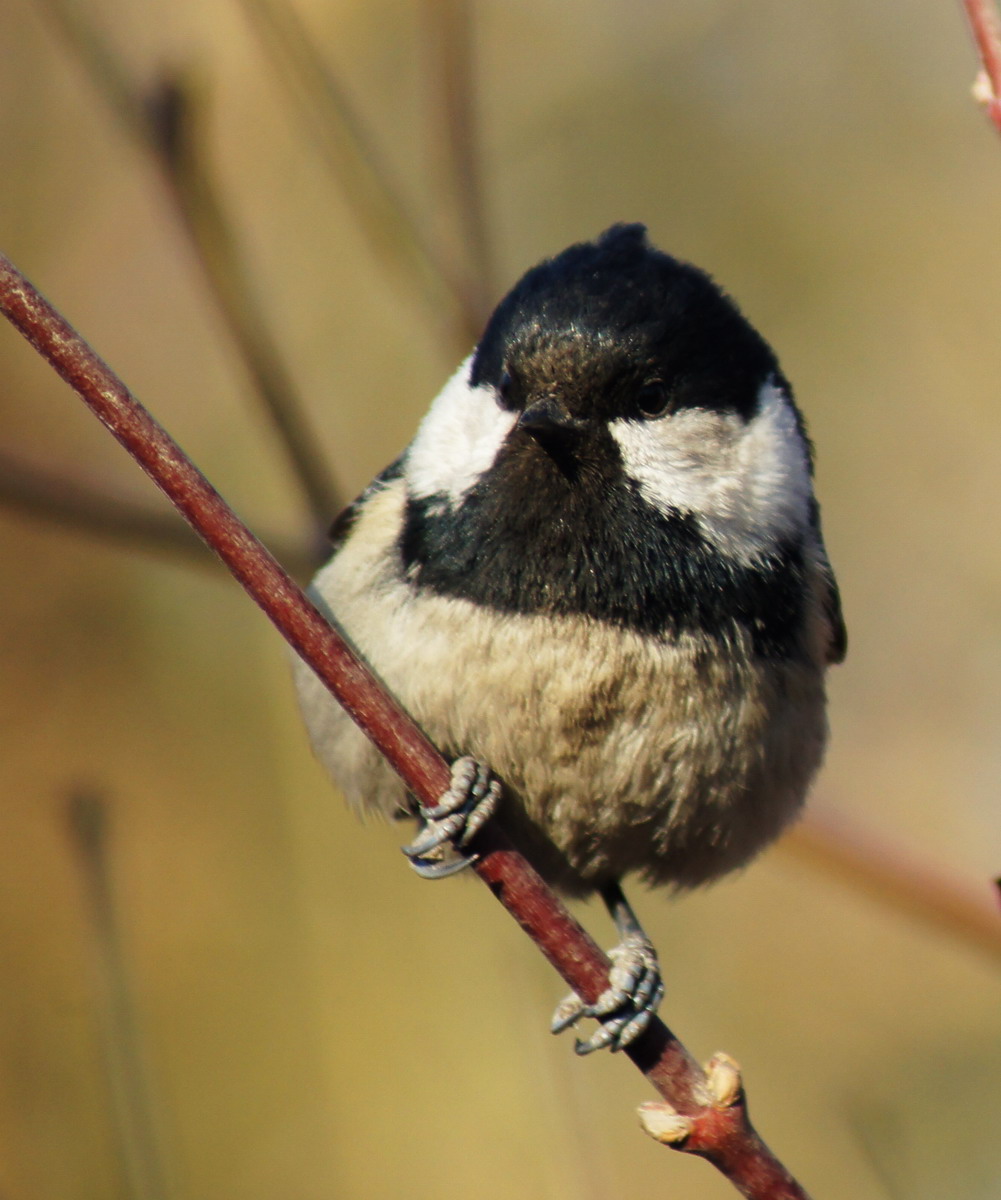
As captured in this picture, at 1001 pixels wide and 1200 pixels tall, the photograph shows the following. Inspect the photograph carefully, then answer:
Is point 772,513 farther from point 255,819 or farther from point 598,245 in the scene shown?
point 255,819

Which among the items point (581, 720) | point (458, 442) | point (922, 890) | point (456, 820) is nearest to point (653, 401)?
point (458, 442)

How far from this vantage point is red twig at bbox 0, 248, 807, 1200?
1189mm

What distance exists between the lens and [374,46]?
397cm

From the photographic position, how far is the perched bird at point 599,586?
68.9 inches

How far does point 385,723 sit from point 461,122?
117 centimetres

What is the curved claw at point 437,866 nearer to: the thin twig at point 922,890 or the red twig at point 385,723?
the red twig at point 385,723

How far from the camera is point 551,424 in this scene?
168 centimetres

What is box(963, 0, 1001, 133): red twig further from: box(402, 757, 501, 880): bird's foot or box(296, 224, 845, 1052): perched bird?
box(402, 757, 501, 880): bird's foot

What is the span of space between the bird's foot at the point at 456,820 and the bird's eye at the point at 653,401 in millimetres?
513

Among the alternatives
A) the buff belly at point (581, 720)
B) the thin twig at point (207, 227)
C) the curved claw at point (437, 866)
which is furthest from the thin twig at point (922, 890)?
the thin twig at point (207, 227)

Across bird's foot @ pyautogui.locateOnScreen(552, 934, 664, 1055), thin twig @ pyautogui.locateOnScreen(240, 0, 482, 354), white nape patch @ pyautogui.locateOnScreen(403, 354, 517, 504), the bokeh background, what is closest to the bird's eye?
white nape patch @ pyautogui.locateOnScreen(403, 354, 517, 504)

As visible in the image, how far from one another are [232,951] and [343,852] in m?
0.40

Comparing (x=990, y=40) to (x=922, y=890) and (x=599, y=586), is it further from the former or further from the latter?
(x=922, y=890)

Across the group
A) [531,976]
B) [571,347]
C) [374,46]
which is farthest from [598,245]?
[374,46]
